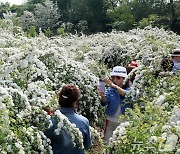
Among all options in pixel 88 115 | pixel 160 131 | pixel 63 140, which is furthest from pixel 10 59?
pixel 88 115

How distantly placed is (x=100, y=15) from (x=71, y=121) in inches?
1726

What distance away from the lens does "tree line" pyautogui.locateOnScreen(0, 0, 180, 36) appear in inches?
1543

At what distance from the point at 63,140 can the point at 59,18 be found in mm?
48221

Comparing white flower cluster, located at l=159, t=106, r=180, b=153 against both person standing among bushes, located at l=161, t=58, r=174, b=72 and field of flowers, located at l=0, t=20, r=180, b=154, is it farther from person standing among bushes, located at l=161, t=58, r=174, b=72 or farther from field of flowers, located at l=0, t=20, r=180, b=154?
person standing among bushes, located at l=161, t=58, r=174, b=72

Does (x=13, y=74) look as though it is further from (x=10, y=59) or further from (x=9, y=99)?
(x=9, y=99)

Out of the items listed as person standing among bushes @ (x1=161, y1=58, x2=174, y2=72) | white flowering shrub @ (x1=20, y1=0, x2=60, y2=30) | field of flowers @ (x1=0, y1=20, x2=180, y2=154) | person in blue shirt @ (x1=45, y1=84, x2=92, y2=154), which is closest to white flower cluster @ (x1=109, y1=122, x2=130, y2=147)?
field of flowers @ (x1=0, y1=20, x2=180, y2=154)

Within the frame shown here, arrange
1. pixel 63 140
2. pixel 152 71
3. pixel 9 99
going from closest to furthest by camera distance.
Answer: pixel 9 99
pixel 63 140
pixel 152 71

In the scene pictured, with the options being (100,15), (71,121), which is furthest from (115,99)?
(100,15)

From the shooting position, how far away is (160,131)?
8.84 feet

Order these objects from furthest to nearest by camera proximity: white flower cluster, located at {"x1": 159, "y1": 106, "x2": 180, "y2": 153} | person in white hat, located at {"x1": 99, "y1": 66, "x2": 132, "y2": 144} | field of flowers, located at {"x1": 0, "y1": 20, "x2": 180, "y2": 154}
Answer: person in white hat, located at {"x1": 99, "y1": 66, "x2": 132, "y2": 144} → field of flowers, located at {"x1": 0, "y1": 20, "x2": 180, "y2": 154} → white flower cluster, located at {"x1": 159, "y1": 106, "x2": 180, "y2": 153}

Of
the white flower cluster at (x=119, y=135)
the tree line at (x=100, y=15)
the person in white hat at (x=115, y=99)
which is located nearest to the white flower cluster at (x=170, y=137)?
the white flower cluster at (x=119, y=135)

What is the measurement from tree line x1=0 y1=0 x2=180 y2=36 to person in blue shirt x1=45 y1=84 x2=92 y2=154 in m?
33.0

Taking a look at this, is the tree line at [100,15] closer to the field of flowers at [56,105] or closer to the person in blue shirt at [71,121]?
the field of flowers at [56,105]

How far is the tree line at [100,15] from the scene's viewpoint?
129 feet
